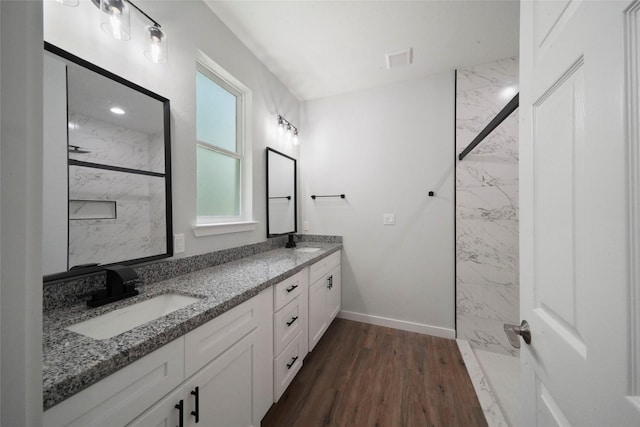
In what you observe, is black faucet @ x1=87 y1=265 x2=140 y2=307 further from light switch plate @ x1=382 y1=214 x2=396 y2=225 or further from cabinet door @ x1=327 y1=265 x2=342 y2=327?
light switch plate @ x1=382 y1=214 x2=396 y2=225

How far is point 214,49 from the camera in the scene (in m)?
1.66

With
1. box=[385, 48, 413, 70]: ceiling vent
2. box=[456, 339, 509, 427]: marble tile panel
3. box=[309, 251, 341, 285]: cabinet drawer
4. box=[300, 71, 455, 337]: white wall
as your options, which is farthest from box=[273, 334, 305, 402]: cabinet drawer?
box=[385, 48, 413, 70]: ceiling vent

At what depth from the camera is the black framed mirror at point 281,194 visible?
2.28m

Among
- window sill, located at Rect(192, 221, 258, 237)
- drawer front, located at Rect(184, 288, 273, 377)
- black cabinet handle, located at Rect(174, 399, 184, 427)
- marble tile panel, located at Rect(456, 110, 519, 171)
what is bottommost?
black cabinet handle, located at Rect(174, 399, 184, 427)

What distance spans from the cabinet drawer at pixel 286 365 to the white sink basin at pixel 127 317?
2.28 ft

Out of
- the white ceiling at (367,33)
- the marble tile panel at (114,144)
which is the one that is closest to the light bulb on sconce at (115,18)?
the marble tile panel at (114,144)

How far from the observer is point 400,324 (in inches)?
95.3

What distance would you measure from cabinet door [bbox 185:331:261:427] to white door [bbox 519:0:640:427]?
3.53 feet

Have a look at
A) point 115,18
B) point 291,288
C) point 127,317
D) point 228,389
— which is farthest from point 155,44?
point 228,389

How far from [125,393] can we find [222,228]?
3.74 ft

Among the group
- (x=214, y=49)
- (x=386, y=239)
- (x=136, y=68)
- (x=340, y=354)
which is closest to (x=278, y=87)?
(x=214, y=49)

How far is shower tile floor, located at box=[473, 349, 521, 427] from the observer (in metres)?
1.43

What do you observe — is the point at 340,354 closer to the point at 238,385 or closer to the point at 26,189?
the point at 238,385

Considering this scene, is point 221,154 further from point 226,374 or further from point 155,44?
point 226,374
